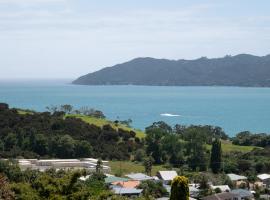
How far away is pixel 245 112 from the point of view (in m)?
106

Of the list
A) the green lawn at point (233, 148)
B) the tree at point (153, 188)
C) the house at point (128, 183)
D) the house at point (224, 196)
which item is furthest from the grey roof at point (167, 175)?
the green lawn at point (233, 148)

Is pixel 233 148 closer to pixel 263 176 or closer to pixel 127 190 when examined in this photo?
pixel 263 176

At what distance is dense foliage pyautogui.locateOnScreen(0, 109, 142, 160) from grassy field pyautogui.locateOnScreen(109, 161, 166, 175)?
1876 millimetres

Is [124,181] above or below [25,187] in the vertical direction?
below

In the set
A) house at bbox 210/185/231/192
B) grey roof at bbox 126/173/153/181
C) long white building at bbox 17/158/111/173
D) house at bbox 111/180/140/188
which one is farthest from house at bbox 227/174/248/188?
long white building at bbox 17/158/111/173

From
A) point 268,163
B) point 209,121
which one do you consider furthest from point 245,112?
point 268,163

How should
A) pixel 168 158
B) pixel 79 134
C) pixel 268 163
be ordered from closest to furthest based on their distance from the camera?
pixel 268 163 → pixel 168 158 → pixel 79 134

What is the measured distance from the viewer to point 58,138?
144 feet

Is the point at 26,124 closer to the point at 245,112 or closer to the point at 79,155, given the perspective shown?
the point at 79,155

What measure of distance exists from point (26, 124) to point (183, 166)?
15.3m

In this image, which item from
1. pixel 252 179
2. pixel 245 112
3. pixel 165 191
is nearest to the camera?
pixel 165 191

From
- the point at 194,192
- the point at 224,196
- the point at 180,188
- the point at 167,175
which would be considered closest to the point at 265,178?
the point at 167,175

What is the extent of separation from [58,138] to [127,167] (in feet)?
23.9

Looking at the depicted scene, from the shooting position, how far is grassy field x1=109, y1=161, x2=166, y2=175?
37.2 m
